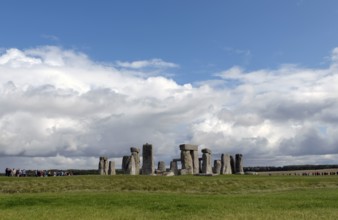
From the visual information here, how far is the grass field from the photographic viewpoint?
55.0ft

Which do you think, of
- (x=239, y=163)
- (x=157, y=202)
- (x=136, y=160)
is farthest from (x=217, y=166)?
(x=157, y=202)

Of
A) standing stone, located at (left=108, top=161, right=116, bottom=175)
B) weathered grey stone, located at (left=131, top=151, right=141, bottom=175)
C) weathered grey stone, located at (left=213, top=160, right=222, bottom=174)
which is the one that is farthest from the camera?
weathered grey stone, located at (left=213, top=160, right=222, bottom=174)

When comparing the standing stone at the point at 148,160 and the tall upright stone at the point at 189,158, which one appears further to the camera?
the tall upright stone at the point at 189,158

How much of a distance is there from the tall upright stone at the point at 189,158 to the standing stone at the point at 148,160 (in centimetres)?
374

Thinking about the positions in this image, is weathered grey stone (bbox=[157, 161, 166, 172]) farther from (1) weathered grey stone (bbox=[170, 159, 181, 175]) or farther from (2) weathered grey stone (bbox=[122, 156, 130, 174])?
(2) weathered grey stone (bbox=[122, 156, 130, 174])

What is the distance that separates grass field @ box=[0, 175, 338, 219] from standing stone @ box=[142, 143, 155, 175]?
12.5 meters

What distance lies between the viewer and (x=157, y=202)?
21203 millimetres

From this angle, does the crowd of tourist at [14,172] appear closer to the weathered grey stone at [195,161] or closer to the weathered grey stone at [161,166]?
the weathered grey stone at [161,166]

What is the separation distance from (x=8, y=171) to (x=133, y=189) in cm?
2437

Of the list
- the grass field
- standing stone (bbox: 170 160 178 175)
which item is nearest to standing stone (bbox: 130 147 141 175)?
standing stone (bbox: 170 160 178 175)

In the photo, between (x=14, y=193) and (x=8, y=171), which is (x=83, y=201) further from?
(x=8, y=171)

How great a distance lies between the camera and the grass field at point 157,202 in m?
16.8

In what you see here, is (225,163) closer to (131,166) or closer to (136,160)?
(136,160)

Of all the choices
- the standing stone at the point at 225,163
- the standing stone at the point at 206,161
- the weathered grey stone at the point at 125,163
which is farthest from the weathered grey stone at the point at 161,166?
the standing stone at the point at 225,163
